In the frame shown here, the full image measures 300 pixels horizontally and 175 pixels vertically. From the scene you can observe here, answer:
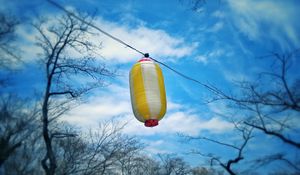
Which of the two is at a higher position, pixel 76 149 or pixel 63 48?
pixel 63 48

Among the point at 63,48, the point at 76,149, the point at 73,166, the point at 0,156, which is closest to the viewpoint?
the point at 0,156

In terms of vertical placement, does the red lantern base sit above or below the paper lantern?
below

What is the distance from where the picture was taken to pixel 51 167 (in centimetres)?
694

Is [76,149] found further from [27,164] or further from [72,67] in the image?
[72,67]

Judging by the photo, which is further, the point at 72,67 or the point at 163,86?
the point at 72,67

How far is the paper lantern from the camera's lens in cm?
417

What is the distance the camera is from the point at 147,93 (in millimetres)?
4180

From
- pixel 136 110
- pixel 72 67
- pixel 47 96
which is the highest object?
pixel 72 67

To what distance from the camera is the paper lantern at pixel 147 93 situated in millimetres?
4172

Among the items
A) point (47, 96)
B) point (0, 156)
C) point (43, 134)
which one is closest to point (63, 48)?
point (47, 96)

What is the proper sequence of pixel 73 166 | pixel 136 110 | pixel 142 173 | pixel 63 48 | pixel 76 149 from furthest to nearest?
pixel 142 173 < pixel 76 149 < pixel 73 166 < pixel 63 48 < pixel 136 110

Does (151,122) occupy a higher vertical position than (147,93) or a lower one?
lower

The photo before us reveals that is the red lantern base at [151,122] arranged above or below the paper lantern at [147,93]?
below

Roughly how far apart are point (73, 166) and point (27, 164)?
211cm
